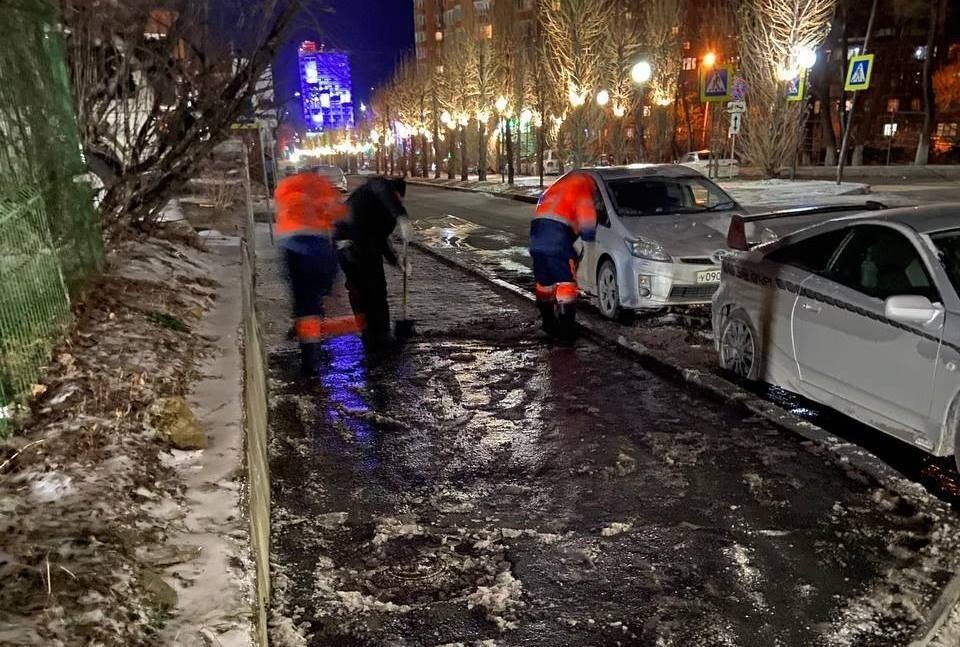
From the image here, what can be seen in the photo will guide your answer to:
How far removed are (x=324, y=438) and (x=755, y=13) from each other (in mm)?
26014

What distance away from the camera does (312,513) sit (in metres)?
4.26

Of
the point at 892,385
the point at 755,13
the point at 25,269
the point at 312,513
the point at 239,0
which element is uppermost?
the point at 755,13

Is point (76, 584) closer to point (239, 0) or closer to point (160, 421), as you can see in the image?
point (160, 421)

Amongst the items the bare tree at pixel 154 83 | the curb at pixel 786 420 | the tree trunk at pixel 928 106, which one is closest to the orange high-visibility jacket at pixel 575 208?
the curb at pixel 786 420

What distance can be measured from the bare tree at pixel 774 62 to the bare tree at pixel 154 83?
72.2ft

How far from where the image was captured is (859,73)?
15875 mm

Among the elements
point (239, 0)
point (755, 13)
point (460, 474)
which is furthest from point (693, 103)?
point (460, 474)

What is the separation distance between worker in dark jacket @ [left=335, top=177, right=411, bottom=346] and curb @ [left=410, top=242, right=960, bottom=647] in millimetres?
2372

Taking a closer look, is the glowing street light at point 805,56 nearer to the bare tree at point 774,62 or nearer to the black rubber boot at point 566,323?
the bare tree at point 774,62

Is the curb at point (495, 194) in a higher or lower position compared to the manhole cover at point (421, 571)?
higher

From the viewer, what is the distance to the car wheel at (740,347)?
5879 millimetres

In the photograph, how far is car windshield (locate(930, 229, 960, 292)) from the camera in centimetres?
425

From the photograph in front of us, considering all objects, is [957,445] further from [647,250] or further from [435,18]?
[435,18]

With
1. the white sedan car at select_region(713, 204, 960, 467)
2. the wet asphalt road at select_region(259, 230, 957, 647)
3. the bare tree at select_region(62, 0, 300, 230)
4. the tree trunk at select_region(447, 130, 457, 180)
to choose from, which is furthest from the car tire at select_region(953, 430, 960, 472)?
the tree trunk at select_region(447, 130, 457, 180)
